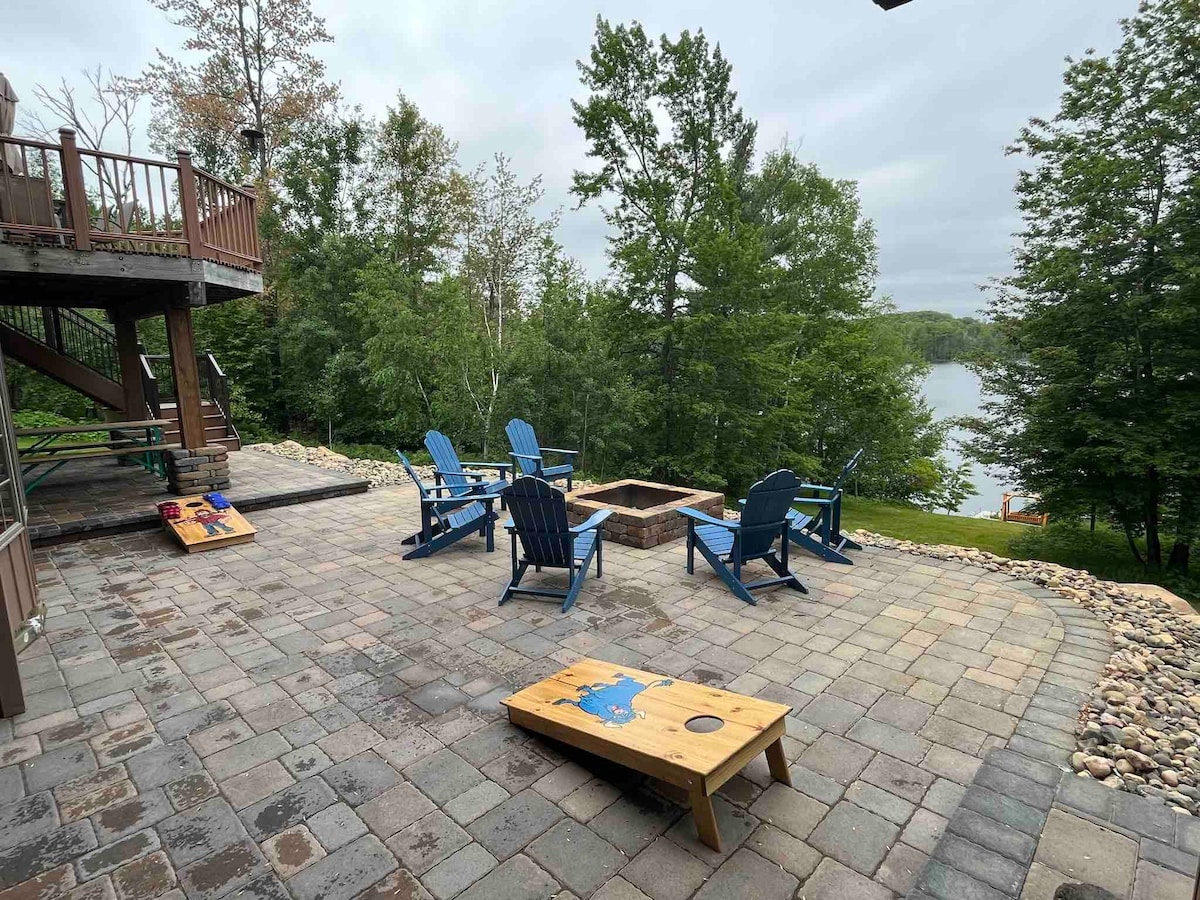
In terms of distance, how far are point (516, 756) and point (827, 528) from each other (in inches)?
143

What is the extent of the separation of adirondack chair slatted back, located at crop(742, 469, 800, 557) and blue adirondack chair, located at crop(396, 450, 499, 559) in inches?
84.0

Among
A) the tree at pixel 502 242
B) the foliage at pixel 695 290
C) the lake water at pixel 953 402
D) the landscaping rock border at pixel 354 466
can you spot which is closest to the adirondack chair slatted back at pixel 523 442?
the landscaping rock border at pixel 354 466

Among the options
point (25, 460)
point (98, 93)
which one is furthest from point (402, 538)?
point (98, 93)

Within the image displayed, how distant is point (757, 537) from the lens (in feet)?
13.8

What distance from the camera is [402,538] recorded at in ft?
18.1

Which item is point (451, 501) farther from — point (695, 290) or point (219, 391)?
point (695, 290)

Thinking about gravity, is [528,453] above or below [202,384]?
below

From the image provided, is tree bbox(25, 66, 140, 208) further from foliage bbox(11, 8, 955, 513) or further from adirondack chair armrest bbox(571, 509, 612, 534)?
adirondack chair armrest bbox(571, 509, 612, 534)

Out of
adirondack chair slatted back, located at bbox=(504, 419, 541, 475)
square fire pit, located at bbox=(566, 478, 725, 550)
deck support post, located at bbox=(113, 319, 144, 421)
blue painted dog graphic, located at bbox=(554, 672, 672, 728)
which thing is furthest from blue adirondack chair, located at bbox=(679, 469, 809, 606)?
deck support post, located at bbox=(113, 319, 144, 421)

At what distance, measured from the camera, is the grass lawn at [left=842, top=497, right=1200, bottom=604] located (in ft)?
24.4

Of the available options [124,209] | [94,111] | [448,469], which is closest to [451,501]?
[448,469]

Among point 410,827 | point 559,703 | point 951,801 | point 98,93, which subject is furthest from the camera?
point 98,93

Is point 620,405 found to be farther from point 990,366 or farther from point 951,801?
point 951,801

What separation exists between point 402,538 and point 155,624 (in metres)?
2.09
